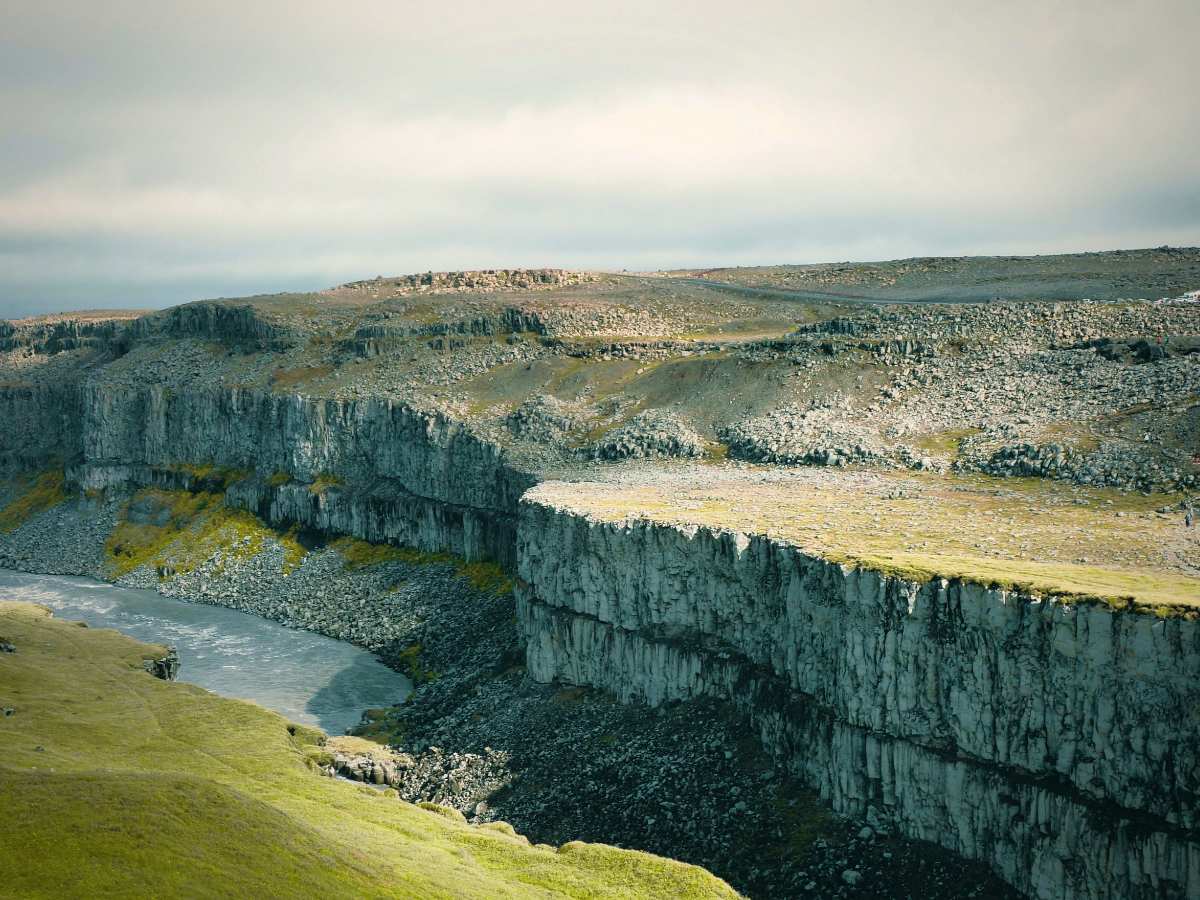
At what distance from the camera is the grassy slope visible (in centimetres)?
4097

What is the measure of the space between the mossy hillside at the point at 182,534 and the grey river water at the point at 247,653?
581 centimetres

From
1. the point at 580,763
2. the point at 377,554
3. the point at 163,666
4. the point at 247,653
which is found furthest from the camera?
the point at 377,554

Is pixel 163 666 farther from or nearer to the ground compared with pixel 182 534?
nearer to the ground

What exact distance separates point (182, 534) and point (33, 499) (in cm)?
3575

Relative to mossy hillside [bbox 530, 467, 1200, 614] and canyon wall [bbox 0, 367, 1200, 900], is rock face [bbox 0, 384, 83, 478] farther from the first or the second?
canyon wall [bbox 0, 367, 1200, 900]

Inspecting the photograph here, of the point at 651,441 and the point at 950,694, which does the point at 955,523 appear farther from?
the point at 651,441

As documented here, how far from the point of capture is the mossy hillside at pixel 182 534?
417 feet

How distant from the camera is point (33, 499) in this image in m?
156

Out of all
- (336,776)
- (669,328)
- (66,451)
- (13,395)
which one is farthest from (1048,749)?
(13,395)

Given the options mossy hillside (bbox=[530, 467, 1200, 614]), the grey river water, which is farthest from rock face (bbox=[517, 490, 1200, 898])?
the grey river water

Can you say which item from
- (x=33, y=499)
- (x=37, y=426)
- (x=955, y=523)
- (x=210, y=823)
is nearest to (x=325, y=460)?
(x=33, y=499)

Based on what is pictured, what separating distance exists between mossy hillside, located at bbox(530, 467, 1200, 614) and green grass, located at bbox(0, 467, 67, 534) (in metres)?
95.6

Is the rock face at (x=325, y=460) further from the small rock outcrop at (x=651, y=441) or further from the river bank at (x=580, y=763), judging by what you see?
the small rock outcrop at (x=651, y=441)

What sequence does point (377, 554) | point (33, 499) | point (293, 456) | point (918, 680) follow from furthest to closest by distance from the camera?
point (33, 499) → point (293, 456) → point (377, 554) → point (918, 680)
